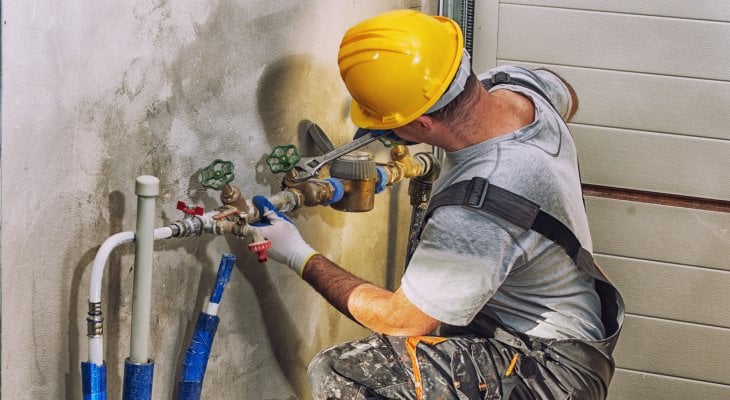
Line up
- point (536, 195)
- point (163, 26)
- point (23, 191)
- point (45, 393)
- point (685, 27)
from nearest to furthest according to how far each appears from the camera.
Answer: point (23, 191) < point (45, 393) < point (163, 26) < point (536, 195) < point (685, 27)

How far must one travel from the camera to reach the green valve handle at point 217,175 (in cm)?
177

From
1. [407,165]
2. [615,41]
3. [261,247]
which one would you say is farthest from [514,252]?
[615,41]

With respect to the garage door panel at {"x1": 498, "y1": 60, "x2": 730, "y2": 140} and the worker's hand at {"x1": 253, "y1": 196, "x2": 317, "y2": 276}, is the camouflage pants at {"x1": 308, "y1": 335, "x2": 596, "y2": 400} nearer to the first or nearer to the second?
the worker's hand at {"x1": 253, "y1": 196, "x2": 317, "y2": 276}

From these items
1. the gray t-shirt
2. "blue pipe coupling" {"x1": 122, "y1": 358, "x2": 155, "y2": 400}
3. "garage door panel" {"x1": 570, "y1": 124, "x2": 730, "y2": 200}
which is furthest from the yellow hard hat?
"garage door panel" {"x1": 570, "y1": 124, "x2": 730, "y2": 200}

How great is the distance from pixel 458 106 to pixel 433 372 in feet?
1.90

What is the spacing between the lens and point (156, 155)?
1679 mm

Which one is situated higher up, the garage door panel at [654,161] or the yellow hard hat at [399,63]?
the yellow hard hat at [399,63]

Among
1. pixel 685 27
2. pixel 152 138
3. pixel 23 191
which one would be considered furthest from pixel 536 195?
pixel 685 27

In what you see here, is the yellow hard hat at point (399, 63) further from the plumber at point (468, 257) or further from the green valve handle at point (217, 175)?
the green valve handle at point (217, 175)

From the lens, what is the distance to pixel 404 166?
7.91 ft

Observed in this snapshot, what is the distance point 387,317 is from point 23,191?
0.79 meters

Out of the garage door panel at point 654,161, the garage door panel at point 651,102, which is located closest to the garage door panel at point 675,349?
the garage door panel at point 654,161

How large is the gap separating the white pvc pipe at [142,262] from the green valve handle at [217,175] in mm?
207

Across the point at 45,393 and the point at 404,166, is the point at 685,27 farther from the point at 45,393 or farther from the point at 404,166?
the point at 45,393
